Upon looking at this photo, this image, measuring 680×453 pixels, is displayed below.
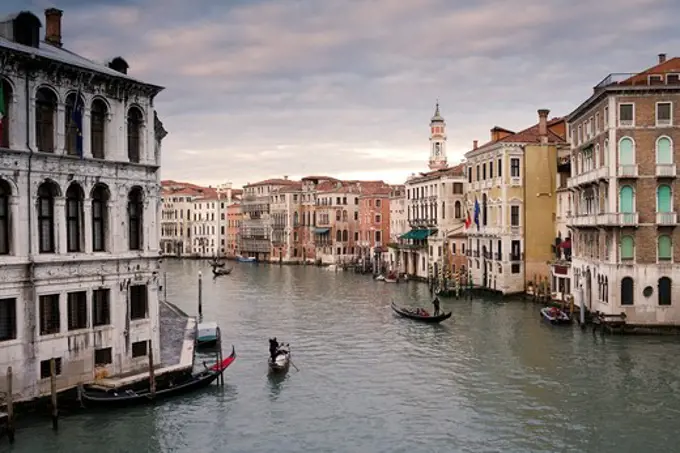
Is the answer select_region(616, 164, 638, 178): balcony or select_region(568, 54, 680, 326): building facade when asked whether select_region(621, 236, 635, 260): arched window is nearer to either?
select_region(568, 54, 680, 326): building facade

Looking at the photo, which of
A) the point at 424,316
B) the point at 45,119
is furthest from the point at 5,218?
the point at 424,316

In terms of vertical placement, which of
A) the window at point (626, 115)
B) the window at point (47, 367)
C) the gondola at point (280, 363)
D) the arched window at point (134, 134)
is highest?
the window at point (626, 115)

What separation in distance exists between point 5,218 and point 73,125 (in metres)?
2.33

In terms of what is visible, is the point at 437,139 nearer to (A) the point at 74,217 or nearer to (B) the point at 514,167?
(B) the point at 514,167

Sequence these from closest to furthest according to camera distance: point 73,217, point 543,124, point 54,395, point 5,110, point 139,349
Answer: point 54,395
point 5,110
point 73,217
point 139,349
point 543,124

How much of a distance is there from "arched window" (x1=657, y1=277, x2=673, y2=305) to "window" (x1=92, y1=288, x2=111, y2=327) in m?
16.9

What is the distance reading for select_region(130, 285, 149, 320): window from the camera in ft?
54.2

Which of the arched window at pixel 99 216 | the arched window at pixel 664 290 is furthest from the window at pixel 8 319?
the arched window at pixel 664 290

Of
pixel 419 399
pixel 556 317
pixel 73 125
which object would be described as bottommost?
pixel 419 399

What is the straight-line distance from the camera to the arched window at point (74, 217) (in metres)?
15.3

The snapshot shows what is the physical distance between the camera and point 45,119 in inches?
583

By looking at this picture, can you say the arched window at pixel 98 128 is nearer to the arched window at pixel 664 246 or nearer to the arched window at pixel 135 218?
the arched window at pixel 135 218

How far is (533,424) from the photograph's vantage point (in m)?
15.2

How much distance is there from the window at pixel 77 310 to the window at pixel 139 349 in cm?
140
